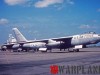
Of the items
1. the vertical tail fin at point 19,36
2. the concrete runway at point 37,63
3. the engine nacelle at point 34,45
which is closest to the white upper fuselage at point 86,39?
the engine nacelle at point 34,45

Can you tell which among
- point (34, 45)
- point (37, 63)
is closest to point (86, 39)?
point (34, 45)

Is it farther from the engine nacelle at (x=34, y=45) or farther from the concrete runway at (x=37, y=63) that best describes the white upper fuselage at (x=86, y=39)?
the concrete runway at (x=37, y=63)

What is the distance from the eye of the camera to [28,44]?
5666 cm

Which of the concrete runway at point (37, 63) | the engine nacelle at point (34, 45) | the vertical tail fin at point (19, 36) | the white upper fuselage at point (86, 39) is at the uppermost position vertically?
the vertical tail fin at point (19, 36)

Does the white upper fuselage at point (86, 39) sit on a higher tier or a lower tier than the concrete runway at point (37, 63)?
higher

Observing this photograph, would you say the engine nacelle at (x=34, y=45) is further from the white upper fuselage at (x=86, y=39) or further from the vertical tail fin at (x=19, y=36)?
the white upper fuselage at (x=86, y=39)

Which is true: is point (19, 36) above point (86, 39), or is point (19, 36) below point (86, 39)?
above

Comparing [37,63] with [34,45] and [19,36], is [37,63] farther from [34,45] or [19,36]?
[19,36]

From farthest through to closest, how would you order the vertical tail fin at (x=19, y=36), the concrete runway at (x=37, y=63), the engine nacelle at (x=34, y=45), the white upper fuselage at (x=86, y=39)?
the vertical tail fin at (x=19, y=36) → the engine nacelle at (x=34, y=45) → the white upper fuselage at (x=86, y=39) → the concrete runway at (x=37, y=63)

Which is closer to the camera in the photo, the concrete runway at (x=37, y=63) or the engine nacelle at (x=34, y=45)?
the concrete runway at (x=37, y=63)

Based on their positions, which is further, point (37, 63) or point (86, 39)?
point (86, 39)

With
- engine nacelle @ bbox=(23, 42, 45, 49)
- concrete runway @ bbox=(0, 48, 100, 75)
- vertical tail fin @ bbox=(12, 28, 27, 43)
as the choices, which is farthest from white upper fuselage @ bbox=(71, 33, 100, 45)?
vertical tail fin @ bbox=(12, 28, 27, 43)

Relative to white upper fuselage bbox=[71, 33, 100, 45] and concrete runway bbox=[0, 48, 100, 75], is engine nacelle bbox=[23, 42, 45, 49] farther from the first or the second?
concrete runway bbox=[0, 48, 100, 75]

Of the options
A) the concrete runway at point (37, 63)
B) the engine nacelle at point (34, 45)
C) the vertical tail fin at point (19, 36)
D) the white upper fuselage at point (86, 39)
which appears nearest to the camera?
the concrete runway at point (37, 63)
